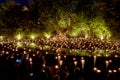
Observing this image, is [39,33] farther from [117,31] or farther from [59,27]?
[117,31]

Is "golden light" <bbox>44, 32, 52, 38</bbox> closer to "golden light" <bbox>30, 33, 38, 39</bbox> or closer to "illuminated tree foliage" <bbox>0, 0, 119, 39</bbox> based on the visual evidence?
Answer: "illuminated tree foliage" <bbox>0, 0, 119, 39</bbox>

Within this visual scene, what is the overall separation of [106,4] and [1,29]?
12.0 meters

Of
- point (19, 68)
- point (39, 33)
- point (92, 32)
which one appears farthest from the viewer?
point (39, 33)

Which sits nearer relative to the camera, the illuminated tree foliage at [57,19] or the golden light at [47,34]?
the illuminated tree foliage at [57,19]

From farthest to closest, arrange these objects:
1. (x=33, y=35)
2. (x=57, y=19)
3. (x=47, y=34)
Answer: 1. (x=33, y=35)
2. (x=47, y=34)
3. (x=57, y=19)

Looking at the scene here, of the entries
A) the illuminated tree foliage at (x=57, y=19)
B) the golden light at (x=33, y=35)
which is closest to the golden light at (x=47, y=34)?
the illuminated tree foliage at (x=57, y=19)

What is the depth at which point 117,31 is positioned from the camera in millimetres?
17891

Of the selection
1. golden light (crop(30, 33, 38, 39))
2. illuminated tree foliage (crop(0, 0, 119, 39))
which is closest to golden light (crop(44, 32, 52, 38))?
illuminated tree foliage (crop(0, 0, 119, 39))

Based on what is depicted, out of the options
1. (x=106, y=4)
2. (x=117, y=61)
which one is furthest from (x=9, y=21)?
(x=117, y=61)

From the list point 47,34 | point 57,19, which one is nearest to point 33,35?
point 47,34

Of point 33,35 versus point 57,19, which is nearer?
point 57,19

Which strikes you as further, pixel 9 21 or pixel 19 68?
pixel 9 21

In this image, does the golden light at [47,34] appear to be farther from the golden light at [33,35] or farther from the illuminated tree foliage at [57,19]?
the golden light at [33,35]

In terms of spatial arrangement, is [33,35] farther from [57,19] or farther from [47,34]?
[57,19]
